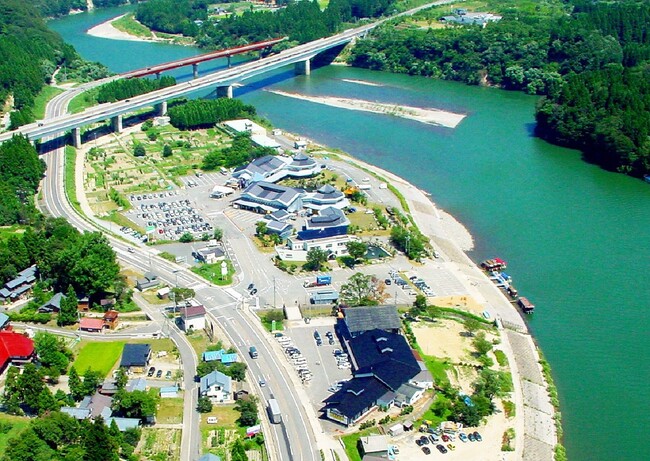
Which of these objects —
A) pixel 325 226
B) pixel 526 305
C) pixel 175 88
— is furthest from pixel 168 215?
pixel 175 88

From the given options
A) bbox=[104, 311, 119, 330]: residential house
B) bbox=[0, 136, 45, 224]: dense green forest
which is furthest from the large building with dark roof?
bbox=[0, 136, 45, 224]: dense green forest

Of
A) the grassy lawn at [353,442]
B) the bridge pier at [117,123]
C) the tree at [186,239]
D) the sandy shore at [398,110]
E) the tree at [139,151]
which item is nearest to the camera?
the grassy lawn at [353,442]

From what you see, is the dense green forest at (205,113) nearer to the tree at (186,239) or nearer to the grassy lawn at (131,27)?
the tree at (186,239)

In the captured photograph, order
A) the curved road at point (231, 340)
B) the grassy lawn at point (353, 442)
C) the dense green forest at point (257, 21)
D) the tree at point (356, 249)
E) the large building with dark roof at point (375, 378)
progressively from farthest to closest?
the dense green forest at point (257, 21) → the tree at point (356, 249) → the large building with dark roof at point (375, 378) → the curved road at point (231, 340) → the grassy lawn at point (353, 442)

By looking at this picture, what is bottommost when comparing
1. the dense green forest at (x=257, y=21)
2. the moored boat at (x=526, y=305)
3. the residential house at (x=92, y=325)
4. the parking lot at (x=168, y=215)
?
the moored boat at (x=526, y=305)

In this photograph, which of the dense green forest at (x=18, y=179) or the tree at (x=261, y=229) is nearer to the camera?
the tree at (x=261, y=229)

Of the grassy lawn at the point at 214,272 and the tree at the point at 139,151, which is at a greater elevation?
the tree at the point at 139,151

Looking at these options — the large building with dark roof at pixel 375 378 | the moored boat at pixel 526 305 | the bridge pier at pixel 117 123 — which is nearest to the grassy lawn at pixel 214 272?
the large building with dark roof at pixel 375 378

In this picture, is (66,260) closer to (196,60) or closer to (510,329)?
(510,329)
